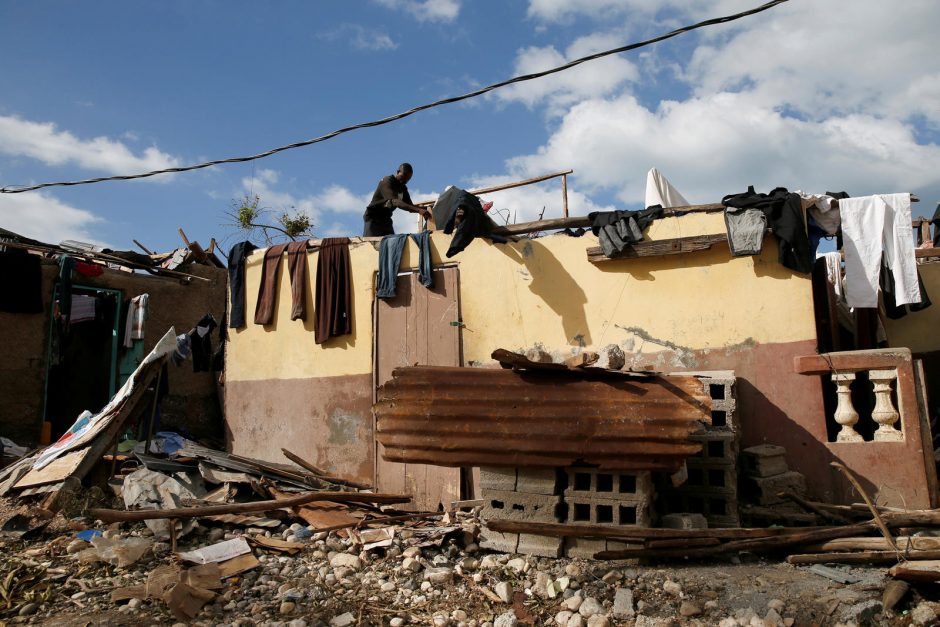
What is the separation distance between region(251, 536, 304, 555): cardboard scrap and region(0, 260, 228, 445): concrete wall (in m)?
5.73

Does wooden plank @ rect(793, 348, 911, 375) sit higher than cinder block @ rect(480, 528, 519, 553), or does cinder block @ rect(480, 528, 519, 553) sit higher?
wooden plank @ rect(793, 348, 911, 375)

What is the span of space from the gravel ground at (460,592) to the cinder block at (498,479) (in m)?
0.50

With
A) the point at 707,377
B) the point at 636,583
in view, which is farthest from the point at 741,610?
the point at 707,377

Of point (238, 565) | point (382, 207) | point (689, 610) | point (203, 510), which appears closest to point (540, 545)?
point (689, 610)

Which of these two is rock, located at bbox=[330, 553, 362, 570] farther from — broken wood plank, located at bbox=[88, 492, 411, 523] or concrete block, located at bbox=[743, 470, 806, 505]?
concrete block, located at bbox=[743, 470, 806, 505]

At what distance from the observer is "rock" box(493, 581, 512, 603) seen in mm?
4223

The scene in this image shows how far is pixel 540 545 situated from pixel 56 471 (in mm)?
4958

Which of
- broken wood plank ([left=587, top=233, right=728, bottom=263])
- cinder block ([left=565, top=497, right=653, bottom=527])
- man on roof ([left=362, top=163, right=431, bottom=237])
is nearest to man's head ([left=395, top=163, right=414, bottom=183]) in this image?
man on roof ([left=362, top=163, right=431, bottom=237])

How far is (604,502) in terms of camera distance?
4.79m

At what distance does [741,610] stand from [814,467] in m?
2.55

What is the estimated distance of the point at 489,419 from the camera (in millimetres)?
4863

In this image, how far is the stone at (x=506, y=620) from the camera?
153 inches

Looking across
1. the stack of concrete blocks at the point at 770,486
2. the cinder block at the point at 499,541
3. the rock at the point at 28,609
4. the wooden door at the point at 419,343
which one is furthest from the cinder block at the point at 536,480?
the rock at the point at 28,609

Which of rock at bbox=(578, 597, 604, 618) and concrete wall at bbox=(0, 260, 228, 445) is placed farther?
concrete wall at bbox=(0, 260, 228, 445)
